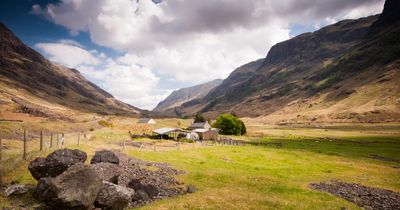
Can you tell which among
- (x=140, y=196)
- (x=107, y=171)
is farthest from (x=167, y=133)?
(x=140, y=196)

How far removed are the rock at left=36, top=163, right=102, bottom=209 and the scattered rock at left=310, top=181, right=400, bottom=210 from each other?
84.1 ft

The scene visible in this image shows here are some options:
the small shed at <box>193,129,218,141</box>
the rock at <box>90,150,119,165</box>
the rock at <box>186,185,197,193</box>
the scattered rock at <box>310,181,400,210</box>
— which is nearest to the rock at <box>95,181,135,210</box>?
the rock at <box>186,185,197,193</box>

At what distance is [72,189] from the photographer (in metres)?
17.7

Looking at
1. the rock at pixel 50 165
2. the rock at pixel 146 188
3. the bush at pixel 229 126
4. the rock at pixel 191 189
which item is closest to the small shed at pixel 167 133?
the bush at pixel 229 126

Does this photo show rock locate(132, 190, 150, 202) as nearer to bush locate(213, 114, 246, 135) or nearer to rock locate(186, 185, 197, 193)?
rock locate(186, 185, 197, 193)

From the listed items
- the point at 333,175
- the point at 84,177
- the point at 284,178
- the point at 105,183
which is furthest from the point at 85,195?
the point at 333,175

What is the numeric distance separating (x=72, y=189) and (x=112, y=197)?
334cm

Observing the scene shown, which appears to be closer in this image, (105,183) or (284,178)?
(105,183)

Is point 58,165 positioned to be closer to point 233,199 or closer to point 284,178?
point 233,199

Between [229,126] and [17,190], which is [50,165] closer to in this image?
[17,190]

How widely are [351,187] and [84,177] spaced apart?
33.1m

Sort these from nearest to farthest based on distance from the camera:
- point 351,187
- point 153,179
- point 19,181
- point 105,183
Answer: point 105,183, point 19,181, point 153,179, point 351,187

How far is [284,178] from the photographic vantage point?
35906mm

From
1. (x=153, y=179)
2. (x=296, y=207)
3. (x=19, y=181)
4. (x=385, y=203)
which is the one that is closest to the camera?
(x=296, y=207)
